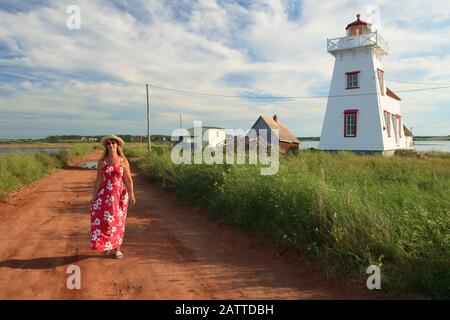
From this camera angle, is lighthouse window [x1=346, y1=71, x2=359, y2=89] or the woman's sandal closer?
the woman's sandal

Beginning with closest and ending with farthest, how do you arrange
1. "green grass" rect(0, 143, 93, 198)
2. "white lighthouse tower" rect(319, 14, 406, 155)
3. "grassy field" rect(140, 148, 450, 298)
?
"grassy field" rect(140, 148, 450, 298), "green grass" rect(0, 143, 93, 198), "white lighthouse tower" rect(319, 14, 406, 155)

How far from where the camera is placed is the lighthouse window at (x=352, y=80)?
938 inches

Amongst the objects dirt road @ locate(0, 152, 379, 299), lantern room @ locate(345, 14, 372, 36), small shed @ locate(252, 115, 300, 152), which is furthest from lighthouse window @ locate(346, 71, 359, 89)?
dirt road @ locate(0, 152, 379, 299)

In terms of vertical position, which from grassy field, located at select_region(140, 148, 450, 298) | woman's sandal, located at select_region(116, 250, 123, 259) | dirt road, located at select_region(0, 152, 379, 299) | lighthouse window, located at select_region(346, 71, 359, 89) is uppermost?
lighthouse window, located at select_region(346, 71, 359, 89)

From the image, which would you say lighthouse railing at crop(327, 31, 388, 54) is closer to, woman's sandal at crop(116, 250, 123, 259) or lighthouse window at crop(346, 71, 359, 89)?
lighthouse window at crop(346, 71, 359, 89)

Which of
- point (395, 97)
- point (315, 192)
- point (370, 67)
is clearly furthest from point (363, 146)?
point (315, 192)

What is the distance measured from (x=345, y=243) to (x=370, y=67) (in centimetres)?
2150

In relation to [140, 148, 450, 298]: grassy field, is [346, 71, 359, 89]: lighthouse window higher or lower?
higher

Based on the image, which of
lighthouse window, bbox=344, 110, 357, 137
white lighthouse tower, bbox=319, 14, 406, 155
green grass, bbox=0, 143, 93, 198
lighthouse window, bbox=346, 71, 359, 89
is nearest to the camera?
green grass, bbox=0, 143, 93, 198

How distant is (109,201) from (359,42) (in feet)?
74.7

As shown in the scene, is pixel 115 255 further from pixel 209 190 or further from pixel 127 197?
pixel 209 190

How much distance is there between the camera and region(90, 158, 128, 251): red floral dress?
17.1ft

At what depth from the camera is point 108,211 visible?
17.2 ft

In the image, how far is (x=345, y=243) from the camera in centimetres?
464
